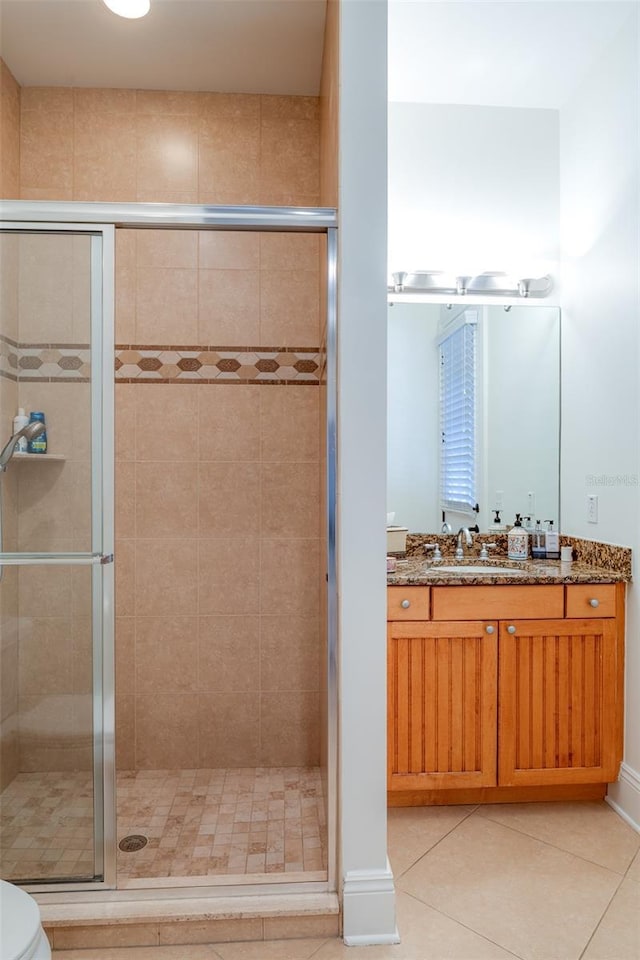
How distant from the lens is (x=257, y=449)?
265 centimetres

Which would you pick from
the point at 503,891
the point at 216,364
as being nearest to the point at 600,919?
the point at 503,891

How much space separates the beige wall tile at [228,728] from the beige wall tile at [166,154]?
2168 millimetres

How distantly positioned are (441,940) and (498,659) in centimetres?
91

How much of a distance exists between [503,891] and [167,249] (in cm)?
261

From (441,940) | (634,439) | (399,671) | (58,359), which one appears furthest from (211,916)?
(634,439)

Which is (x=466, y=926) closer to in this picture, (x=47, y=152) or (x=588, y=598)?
(x=588, y=598)

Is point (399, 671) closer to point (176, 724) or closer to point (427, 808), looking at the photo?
point (427, 808)

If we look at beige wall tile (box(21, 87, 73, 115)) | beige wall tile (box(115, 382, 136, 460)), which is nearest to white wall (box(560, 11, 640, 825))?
beige wall tile (box(115, 382, 136, 460))

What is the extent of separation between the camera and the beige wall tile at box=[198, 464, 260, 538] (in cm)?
264

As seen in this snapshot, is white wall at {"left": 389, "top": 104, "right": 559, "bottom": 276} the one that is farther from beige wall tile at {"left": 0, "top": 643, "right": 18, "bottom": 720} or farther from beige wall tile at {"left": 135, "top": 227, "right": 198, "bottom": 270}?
beige wall tile at {"left": 0, "top": 643, "right": 18, "bottom": 720}

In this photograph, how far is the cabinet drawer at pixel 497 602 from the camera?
2275 mm

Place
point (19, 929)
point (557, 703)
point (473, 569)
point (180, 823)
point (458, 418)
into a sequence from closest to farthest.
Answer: point (19, 929) → point (180, 823) → point (557, 703) → point (473, 569) → point (458, 418)

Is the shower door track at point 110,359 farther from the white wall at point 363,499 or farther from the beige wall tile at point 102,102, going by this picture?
the beige wall tile at point 102,102

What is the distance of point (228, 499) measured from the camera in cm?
264
